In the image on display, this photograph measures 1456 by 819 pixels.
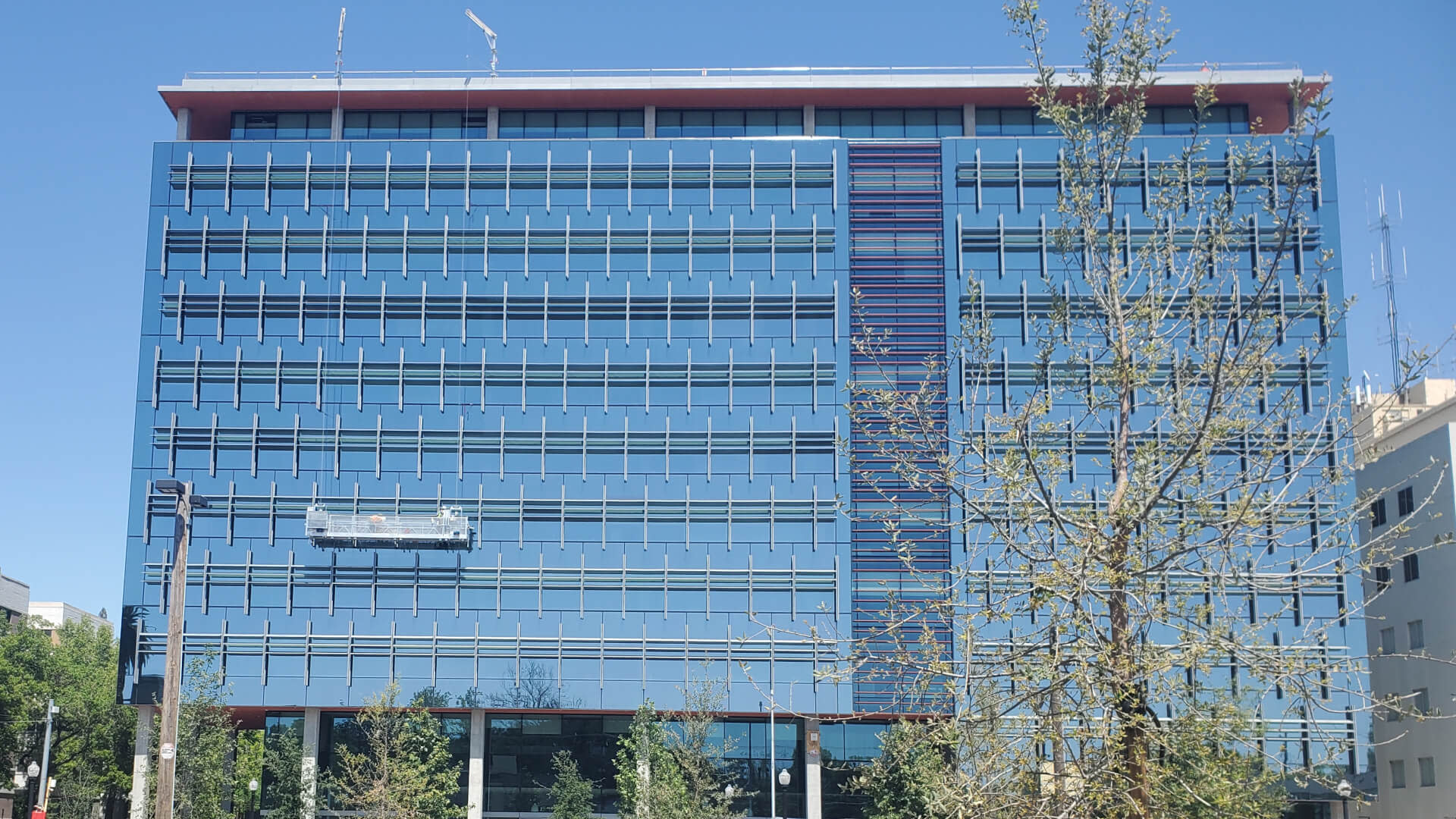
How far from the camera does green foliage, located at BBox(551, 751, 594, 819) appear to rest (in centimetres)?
7112

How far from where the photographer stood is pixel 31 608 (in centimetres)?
16375

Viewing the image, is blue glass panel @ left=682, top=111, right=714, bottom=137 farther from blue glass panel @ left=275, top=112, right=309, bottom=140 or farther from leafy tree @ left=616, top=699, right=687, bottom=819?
leafy tree @ left=616, top=699, right=687, bottom=819

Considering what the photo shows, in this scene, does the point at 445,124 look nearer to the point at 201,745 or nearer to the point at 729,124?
the point at 729,124

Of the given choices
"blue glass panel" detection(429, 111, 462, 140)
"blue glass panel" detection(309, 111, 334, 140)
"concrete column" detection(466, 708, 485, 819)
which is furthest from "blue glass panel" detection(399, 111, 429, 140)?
"concrete column" detection(466, 708, 485, 819)

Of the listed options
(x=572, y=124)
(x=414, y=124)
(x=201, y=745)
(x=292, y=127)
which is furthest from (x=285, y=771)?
(x=572, y=124)

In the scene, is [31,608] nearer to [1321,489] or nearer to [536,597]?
[536,597]

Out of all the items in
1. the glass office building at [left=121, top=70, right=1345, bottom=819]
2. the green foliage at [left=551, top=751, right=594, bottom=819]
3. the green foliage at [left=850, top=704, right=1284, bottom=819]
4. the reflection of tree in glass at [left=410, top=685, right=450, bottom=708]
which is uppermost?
the glass office building at [left=121, top=70, right=1345, bottom=819]

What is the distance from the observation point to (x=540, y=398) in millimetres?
75188

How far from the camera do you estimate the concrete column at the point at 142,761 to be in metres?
69.7

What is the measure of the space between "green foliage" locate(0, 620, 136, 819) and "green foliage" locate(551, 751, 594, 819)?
38.4 meters

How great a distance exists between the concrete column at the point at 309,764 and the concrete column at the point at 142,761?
24.0ft

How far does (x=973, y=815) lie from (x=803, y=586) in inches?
2391

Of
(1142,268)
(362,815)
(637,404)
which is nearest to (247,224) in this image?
(637,404)

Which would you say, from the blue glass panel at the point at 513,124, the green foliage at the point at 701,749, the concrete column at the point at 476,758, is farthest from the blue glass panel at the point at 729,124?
→ the concrete column at the point at 476,758
